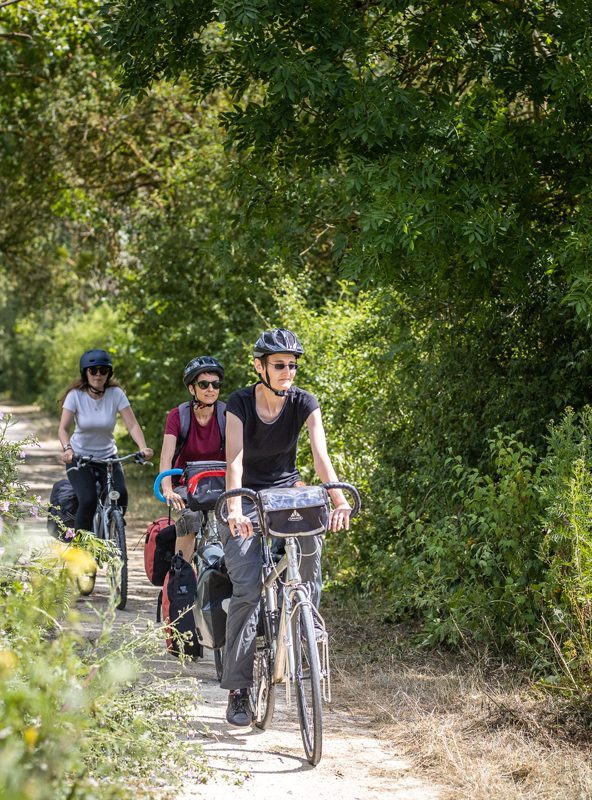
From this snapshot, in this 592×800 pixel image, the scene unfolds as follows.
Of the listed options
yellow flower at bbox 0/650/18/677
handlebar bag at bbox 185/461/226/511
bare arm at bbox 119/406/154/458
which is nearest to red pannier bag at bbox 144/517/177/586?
handlebar bag at bbox 185/461/226/511

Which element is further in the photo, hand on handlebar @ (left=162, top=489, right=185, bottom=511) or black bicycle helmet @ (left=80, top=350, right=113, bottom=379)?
black bicycle helmet @ (left=80, top=350, right=113, bottom=379)

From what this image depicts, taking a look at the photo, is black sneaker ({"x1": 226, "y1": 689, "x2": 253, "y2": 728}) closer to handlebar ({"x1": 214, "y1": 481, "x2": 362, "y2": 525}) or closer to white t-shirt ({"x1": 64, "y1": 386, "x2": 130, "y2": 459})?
handlebar ({"x1": 214, "y1": 481, "x2": 362, "y2": 525})

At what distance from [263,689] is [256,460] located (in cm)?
120

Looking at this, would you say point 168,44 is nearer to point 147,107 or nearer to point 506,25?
point 506,25

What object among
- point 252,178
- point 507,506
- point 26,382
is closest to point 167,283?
point 252,178

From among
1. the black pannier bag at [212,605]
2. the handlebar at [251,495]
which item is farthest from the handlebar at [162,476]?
the handlebar at [251,495]

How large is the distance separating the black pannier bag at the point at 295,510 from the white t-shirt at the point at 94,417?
170 inches

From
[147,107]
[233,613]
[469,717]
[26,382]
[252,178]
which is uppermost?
[147,107]

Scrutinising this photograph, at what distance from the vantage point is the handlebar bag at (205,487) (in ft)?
22.3

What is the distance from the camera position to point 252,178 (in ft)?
30.9

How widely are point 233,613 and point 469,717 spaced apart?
1.36 meters

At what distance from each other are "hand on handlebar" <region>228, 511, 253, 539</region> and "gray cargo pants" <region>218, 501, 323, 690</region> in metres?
0.23

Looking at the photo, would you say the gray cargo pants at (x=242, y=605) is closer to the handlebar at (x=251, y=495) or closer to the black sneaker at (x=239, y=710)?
the black sneaker at (x=239, y=710)

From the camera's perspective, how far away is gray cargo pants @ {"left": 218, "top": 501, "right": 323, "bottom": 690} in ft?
18.4
